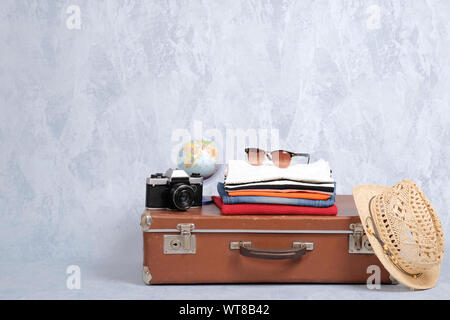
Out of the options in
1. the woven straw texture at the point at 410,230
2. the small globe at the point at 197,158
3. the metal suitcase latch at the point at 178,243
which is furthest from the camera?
the small globe at the point at 197,158

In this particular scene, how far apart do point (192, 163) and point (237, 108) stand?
1.78ft

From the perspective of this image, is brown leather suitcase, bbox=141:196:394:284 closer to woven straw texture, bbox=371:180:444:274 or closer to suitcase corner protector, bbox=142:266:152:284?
suitcase corner protector, bbox=142:266:152:284

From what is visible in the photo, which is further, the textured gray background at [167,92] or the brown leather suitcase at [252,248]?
the textured gray background at [167,92]

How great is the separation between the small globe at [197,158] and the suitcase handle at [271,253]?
49 cm

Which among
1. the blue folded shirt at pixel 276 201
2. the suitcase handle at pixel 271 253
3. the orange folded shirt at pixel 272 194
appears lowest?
the suitcase handle at pixel 271 253

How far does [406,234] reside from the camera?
201 centimetres

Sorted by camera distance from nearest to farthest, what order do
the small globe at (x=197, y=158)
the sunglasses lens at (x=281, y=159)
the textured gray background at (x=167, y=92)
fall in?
1. the sunglasses lens at (x=281, y=159)
2. the small globe at (x=197, y=158)
3. the textured gray background at (x=167, y=92)

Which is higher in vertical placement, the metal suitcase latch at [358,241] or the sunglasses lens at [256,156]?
the sunglasses lens at [256,156]

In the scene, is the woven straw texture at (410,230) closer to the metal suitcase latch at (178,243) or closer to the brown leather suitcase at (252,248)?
the brown leather suitcase at (252,248)

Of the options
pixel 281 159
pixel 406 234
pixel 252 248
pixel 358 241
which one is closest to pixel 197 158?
pixel 281 159

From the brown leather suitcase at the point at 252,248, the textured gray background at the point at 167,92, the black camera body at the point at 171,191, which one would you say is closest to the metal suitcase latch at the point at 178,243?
the brown leather suitcase at the point at 252,248

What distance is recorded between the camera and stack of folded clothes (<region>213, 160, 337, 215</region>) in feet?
7.07

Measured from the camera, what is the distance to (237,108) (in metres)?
2.88

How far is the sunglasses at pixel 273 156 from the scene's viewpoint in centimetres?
227
